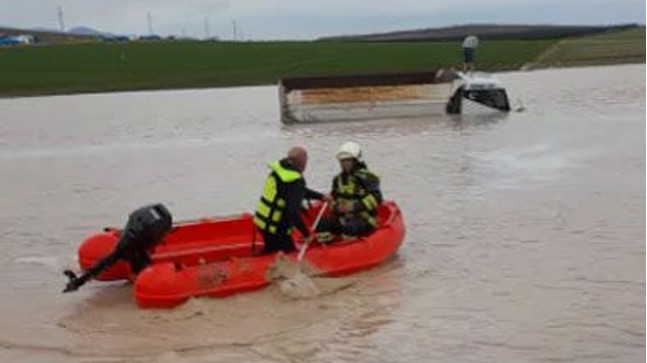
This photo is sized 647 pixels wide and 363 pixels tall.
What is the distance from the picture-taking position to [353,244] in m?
10.8

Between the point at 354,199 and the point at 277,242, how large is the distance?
116 cm

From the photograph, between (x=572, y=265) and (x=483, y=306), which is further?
(x=572, y=265)

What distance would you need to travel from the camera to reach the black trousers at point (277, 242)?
10438 millimetres

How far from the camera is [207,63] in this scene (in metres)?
62.7

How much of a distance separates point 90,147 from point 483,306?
1900 cm

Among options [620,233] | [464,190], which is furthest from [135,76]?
[620,233]

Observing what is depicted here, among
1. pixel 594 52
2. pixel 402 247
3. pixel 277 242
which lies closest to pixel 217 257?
pixel 277 242

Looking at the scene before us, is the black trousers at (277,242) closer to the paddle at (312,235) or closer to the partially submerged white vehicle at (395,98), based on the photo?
the paddle at (312,235)

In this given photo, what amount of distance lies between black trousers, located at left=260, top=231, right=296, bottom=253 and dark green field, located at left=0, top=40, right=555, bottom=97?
41909mm

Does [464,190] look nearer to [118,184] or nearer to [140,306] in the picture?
[118,184]

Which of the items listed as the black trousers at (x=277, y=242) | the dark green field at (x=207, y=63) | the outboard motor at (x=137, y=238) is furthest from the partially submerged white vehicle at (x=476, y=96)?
the outboard motor at (x=137, y=238)

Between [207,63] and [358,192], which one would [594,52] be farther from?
[358,192]

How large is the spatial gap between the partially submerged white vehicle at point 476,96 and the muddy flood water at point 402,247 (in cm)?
200

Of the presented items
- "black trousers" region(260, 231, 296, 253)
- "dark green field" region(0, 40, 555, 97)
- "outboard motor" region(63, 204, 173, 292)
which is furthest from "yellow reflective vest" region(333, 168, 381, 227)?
"dark green field" region(0, 40, 555, 97)
